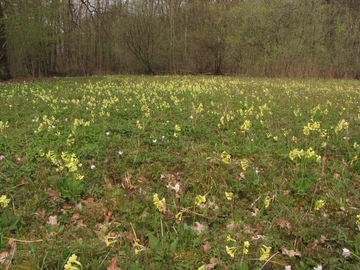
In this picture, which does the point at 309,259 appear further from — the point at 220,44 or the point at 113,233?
the point at 220,44

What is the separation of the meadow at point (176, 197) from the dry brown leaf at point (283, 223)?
14 millimetres

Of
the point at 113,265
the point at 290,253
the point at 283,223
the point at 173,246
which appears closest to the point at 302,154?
the point at 283,223

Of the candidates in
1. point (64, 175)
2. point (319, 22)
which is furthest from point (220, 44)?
point (64, 175)

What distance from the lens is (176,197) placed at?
3275mm

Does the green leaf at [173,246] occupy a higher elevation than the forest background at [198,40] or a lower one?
lower

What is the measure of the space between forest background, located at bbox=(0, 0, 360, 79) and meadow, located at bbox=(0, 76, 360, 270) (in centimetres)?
2097

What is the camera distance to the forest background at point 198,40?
25.7 m

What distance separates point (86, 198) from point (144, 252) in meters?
1.23

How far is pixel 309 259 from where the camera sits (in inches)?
92.4

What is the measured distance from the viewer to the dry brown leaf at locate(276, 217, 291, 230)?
111 inches

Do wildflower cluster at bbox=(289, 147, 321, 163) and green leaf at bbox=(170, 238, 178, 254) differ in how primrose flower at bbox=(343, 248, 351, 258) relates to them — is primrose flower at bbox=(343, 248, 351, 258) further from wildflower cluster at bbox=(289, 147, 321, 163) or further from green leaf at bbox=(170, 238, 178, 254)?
wildflower cluster at bbox=(289, 147, 321, 163)

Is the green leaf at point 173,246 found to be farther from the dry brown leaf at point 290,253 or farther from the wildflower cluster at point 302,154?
the wildflower cluster at point 302,154

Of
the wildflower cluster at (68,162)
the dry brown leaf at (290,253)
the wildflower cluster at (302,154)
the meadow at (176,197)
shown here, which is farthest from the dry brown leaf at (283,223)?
the wildflower cluster at (68,162)

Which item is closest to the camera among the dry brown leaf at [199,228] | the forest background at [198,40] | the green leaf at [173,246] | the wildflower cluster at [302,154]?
the green leaf at [173,246]
